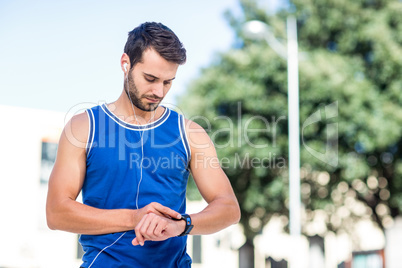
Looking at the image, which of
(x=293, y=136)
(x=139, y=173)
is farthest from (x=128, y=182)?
(x=293, y=136)

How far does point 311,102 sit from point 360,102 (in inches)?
44.7

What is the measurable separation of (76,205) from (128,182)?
0.23 m

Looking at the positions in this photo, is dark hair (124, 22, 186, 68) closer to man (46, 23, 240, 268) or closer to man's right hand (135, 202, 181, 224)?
man (46, 23, 240, 268)

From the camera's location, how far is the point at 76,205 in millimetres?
1904

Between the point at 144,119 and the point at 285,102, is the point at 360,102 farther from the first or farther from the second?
the point at 144,119

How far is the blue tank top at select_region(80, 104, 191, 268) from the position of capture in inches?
78.5

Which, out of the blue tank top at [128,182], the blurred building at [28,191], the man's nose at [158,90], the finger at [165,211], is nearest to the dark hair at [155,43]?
the man's nose at [158,90]

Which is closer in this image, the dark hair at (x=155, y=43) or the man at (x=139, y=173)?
the man at (x=139, y=173)

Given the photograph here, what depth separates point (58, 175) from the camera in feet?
6.55

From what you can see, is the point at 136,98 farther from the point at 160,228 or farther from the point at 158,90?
the point at 160,228

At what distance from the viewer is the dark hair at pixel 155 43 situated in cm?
215

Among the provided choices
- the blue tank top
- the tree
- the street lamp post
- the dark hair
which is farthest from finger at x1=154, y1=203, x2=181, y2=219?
the tree

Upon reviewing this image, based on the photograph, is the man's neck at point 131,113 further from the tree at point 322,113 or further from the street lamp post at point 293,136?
the tree at point 322,113

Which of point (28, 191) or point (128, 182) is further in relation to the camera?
point (28, 191)
